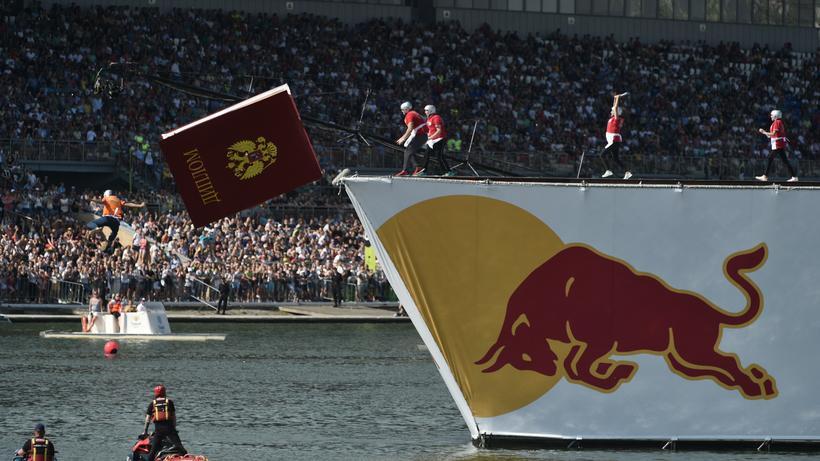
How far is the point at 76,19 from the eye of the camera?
6756 cm

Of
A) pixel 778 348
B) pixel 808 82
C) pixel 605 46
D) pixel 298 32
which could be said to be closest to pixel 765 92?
pixel 808 82

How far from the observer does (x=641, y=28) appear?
85.8 metres

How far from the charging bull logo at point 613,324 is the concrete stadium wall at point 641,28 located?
57.4m

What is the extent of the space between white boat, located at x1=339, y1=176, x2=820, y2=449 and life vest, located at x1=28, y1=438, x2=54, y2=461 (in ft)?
21.9

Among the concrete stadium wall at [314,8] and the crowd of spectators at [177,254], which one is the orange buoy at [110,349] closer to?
the crowd of spectators at [177,254]

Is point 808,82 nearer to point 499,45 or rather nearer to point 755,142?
point 755,142

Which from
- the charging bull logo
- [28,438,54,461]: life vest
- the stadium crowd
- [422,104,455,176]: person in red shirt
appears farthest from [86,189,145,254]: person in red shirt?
the charging bull logo

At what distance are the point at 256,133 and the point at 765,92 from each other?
211 feet

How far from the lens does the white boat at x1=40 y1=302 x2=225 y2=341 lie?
168 feet

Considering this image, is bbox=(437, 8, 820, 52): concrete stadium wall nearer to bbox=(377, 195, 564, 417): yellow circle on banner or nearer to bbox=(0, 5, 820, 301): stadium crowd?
bbox=(0, 5, 820, 301): stadium crowd

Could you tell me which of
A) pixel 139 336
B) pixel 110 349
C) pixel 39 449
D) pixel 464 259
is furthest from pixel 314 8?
pixel 39 449

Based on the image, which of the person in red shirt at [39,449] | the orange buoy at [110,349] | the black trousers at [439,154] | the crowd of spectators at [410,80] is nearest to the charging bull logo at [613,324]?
the black trousers at [439,154]

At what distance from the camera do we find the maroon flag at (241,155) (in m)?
23.4

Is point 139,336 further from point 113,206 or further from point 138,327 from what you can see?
point 113,206
